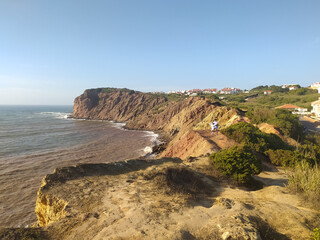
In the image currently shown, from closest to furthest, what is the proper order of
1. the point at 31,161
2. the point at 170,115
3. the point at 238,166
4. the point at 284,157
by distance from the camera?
the point at 238,166, the point at 284,157, the point at 31,161, the point at 170,115

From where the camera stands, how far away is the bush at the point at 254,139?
1891cm

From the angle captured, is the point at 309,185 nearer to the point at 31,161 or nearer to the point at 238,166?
the point at 238,166

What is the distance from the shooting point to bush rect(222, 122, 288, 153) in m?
18.9

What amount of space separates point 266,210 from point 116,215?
6175 mm

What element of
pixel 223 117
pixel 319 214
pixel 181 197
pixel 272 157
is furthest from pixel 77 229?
pixel 223 117

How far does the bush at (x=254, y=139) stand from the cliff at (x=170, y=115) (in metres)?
1.31

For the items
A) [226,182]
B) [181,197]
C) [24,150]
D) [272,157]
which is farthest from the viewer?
[24,150]

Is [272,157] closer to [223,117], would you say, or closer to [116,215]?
[116,215]

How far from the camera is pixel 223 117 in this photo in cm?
3662

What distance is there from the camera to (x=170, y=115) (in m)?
66.1

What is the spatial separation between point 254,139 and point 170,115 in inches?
1841

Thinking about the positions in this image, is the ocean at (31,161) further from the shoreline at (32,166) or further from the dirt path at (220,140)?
the dirt path at (220,140)

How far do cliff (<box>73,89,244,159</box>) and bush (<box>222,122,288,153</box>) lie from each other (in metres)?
1.31

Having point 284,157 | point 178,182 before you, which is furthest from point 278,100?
point 178,182
